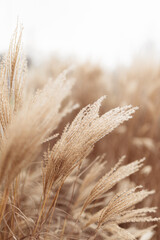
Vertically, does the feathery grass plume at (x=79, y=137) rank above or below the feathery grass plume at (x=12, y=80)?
below

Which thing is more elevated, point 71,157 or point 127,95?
point 127,95

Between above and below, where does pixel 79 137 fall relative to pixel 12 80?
below

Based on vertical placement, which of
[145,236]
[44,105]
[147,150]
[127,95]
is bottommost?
[145,236]

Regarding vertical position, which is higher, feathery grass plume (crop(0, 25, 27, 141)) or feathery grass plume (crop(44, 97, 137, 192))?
feathery grass plume (crop(0, 25, 27, 141))

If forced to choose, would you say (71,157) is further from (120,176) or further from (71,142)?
(120,176)

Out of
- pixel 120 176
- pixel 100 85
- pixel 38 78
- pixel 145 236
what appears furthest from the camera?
pixel 100 85

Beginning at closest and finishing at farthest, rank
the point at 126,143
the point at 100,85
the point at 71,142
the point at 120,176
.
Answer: the point at 71,142 < the point at 120,176 < the point at 126,143 < the point at 100,85

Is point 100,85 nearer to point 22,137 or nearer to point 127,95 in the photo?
point 127,95

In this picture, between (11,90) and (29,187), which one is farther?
(29,187)

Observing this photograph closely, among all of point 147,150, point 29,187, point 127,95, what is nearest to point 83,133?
point 29,187
